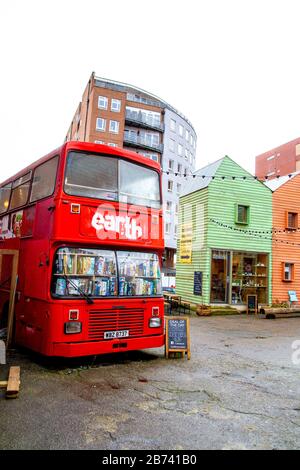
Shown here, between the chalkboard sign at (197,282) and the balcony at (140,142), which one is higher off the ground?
the balcony at (140,142)

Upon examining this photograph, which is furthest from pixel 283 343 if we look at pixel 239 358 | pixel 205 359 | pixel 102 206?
pixel 102 206

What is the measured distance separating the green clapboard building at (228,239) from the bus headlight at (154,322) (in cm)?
968

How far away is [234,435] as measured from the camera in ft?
13.2

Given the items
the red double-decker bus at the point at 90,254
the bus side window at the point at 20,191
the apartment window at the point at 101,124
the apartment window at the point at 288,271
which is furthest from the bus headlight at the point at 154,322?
the apartment window at the point at 101,124

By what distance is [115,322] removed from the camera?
6.97 metres

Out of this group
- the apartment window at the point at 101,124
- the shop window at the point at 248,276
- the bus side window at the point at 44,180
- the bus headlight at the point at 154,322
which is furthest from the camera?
the apartment window at the point at 101,124

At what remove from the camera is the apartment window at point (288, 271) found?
61.4 feet

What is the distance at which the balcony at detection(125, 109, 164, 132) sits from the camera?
4294cm

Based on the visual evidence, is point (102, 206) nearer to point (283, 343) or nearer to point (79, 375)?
point (79, 375)

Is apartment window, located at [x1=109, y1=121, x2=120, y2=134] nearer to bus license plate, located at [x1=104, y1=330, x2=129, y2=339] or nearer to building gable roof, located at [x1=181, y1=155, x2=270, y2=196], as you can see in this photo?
building gable roof, located at [x1=181, y1=155, x2=270, y2=196]

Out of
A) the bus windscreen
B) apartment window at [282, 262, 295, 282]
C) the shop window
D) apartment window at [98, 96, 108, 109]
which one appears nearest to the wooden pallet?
the bus windscreen

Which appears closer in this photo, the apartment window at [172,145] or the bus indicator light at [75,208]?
the bus indicator light at [75,208]

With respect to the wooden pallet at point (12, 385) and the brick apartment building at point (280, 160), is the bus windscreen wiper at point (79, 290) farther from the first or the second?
the brick apartment building at point (280, 160)

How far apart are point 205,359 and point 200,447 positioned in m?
4.36
